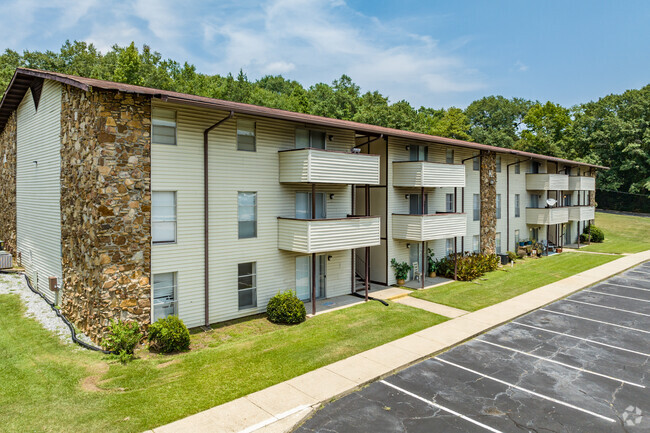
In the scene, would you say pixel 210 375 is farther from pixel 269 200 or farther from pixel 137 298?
pixel 269 200

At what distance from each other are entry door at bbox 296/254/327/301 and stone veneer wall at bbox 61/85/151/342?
6462mm

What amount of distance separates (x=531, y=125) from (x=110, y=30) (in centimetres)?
7835

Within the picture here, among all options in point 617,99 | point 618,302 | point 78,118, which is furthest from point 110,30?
point 617,99

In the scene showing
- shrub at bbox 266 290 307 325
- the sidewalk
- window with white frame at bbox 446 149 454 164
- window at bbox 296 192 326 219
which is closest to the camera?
the sidewalk

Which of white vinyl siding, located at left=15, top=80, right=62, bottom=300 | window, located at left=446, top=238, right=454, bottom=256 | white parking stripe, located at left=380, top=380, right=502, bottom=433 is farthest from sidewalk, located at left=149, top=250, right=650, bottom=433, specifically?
white vinyl siding, located at left=15, top=80, right=62, bottom=300

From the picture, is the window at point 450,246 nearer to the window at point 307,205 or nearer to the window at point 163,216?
the window at point 307,205

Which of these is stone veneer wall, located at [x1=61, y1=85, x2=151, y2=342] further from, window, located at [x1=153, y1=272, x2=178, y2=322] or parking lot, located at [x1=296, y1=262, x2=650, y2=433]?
parking lot, located at [x1=296, y1=262, x2=650, y2=433]

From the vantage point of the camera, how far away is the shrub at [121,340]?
11.8 meters

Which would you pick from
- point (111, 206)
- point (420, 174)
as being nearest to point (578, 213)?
point (420, 174)

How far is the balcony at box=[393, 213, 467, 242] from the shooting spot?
20938 mm

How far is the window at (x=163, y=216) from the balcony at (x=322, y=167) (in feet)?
15.3

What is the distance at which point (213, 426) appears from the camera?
839 centimetres

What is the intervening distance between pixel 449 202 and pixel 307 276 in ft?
39.4

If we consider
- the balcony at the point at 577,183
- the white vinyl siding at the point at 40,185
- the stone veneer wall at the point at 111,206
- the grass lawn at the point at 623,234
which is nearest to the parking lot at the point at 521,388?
the stone veneer wall at the point at 111,206
